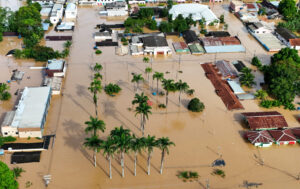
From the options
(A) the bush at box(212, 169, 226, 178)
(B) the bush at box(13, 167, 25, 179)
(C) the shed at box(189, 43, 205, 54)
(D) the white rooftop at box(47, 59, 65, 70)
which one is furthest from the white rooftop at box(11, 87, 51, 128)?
(C) the shed at box(189, 43, 205, 54)

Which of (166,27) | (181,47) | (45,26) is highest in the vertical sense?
(45,26)

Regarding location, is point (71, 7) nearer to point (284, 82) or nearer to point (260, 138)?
point (284, 82)

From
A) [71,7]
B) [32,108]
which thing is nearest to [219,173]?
[32,108]

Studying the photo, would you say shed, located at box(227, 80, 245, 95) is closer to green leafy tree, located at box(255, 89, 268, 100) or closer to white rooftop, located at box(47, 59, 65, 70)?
green leafy tree, located at box(255, 89, 268, 100)

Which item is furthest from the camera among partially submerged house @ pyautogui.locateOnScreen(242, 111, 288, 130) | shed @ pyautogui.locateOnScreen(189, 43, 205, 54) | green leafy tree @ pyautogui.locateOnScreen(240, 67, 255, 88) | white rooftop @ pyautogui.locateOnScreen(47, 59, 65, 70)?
shed @ pyautogui.locateOnScreen(189, 43, 205, 54)

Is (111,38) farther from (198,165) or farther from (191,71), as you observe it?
(198,165)

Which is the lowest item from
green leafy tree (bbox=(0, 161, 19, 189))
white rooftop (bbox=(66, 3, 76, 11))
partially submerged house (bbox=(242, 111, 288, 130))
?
green leafy tree (bbox=(0, 161, 19, 189))

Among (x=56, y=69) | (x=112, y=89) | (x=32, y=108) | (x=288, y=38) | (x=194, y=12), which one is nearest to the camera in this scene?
(x=32, y=108)
